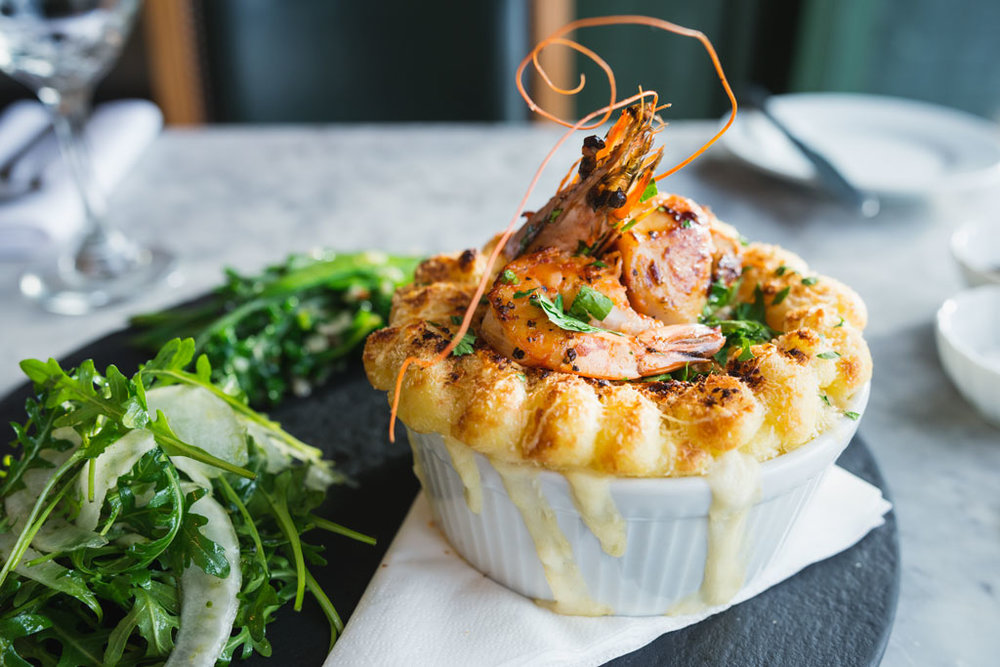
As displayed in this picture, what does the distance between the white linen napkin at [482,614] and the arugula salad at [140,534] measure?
0.30ft

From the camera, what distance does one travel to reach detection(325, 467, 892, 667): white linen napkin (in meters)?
1.34

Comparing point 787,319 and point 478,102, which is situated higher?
point 787,319

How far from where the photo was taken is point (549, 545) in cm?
137

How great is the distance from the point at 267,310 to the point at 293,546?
0.82m

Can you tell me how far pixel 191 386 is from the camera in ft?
5.38

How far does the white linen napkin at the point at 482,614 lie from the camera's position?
134 cm

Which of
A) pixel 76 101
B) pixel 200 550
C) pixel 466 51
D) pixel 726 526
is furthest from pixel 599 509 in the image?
pixel 466 51

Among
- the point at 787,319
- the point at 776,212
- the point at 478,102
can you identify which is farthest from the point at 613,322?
the point at 478,102

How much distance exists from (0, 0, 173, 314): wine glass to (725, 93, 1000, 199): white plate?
218cm

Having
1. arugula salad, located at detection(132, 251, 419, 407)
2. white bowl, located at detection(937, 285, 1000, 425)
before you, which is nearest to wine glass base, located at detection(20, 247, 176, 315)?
arugula salad, located at detection(132, 251, 419, 407)

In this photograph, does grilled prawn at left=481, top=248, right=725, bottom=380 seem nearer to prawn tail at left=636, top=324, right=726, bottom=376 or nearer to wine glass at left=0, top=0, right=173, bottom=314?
prawn tail at left=636, top=324, right=726, bottom=376

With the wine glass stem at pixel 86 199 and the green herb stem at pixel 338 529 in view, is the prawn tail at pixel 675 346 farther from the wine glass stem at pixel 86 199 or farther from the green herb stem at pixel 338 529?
the wine glass stem at pixel 86 199

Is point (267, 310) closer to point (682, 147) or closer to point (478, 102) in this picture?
point (682, 147)

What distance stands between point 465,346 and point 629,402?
1.00 feet
